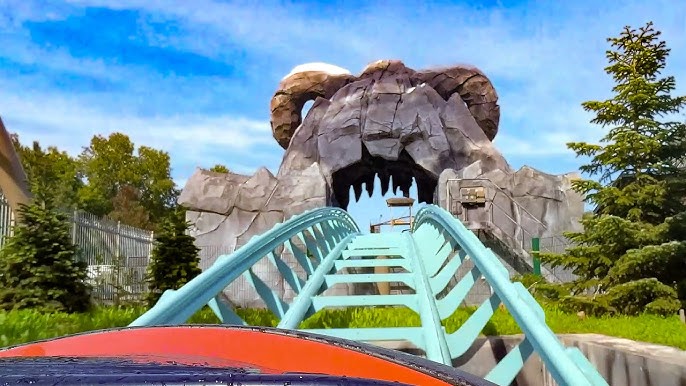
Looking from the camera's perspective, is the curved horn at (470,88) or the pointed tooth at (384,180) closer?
the curved horn at (470,88)

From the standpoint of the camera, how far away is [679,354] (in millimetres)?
4801

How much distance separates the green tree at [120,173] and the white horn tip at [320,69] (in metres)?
18.1

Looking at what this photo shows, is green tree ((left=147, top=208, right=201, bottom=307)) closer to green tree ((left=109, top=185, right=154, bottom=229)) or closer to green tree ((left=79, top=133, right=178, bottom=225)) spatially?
green tree ((left=109, top=185, right=154, bottom=229))

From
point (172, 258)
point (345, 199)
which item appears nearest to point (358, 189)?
point (345, 199)

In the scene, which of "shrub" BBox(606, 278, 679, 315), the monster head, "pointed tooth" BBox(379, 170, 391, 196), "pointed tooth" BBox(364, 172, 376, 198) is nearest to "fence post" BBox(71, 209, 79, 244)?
"shrub" BBox(606, 278, 679, 315)

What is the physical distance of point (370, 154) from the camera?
24.9m

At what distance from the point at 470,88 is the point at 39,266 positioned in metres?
21.4

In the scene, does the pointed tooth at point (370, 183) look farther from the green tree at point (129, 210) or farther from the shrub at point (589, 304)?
the shrub at point (589, 304)

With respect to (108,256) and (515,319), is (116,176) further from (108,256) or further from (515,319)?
(515,319)

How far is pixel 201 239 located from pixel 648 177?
48.9ft

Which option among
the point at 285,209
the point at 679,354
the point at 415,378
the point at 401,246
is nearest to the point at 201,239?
the point at 285,209

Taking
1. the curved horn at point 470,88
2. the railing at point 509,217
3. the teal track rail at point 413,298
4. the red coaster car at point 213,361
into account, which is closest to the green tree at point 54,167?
the curved horn at point 470,88

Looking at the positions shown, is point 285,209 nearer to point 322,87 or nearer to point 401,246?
point 322,87

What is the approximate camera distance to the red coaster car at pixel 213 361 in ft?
2.21
